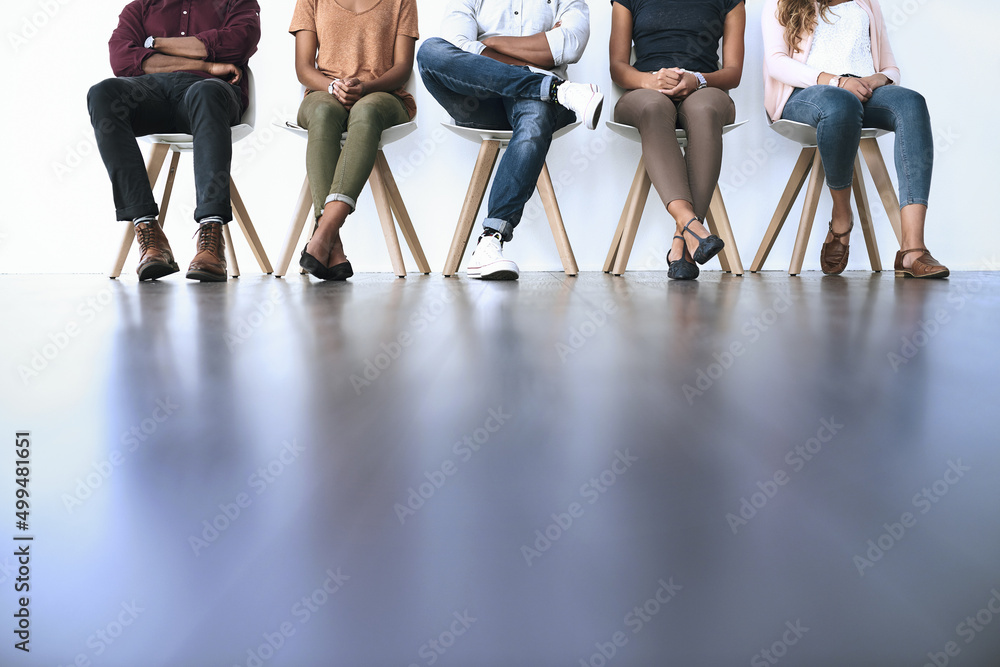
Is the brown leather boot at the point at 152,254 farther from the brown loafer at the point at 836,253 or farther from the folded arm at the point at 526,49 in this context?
the brown loafer at the point at 836,253

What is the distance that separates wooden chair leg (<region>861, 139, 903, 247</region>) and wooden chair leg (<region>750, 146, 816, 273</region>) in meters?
0.16

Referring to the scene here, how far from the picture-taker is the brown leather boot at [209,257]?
1.40m

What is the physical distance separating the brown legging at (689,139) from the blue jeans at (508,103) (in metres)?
0.24

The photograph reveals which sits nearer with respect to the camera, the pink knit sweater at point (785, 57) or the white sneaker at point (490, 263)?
the white sneaker at point (490, 263)

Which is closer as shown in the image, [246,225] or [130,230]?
[130,230]

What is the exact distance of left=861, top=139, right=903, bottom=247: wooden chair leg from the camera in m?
1.91

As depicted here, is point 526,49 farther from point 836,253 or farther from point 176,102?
point 836,253

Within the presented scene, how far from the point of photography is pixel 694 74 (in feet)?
5.98

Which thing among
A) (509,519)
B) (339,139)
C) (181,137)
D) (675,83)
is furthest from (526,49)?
(509,519)

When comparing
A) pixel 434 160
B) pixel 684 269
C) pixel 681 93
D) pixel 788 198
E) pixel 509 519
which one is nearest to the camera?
pixel 509 519

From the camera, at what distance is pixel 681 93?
180 cm

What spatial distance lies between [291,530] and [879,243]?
2888 mm

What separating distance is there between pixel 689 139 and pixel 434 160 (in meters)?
1.06

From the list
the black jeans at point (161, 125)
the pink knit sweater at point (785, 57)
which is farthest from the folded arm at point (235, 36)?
the pink knit sweater at point (785, 57)
